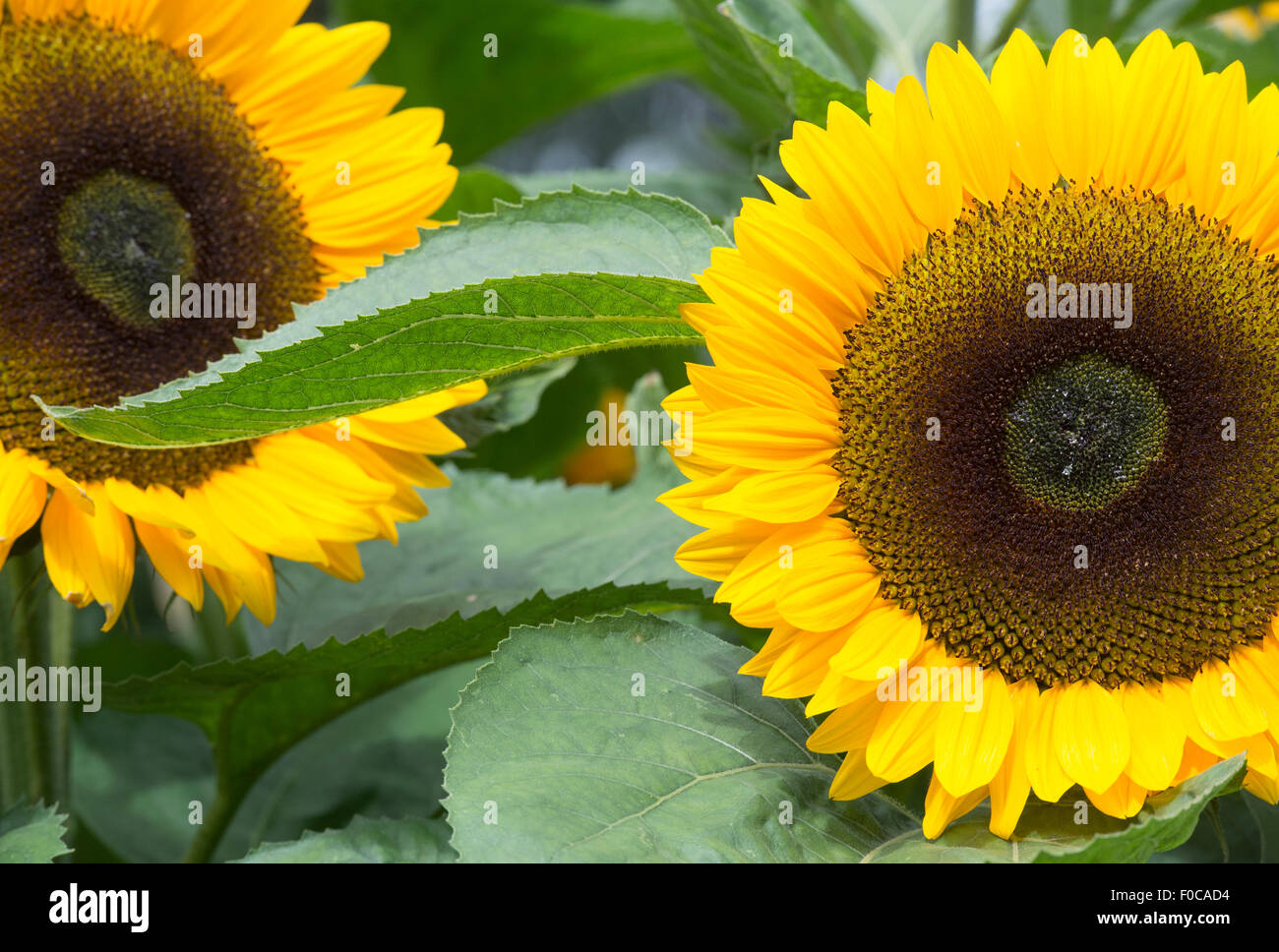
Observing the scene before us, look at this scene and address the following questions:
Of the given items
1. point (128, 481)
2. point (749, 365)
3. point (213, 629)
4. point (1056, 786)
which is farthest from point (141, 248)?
point (1056, 786)

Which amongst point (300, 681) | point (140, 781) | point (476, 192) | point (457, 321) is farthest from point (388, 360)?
point (140, 781)

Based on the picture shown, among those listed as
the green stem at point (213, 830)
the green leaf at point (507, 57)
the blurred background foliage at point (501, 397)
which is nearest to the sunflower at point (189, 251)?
the blurred background foliage at point (501, 397)

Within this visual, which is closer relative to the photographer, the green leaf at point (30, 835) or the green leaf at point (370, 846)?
the green leaf at point (30, 835)

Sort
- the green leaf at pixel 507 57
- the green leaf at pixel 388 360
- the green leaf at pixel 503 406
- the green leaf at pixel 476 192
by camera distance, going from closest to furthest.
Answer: the green leaf at pixel 388 360 → the green leaf at pixel 503 406 → the green leaf at pixel 476 192 → the green leaf at pixel 507 57

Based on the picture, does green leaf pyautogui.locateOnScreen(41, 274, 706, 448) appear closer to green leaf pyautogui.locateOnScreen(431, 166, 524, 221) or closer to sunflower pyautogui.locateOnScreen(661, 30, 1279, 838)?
sunflower pyautogui.locateOnScreen(661, 30, 1279, 838)

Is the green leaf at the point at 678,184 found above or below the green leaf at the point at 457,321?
above

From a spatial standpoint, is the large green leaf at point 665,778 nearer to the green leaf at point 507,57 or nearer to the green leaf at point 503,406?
the green leaf at point 503,406

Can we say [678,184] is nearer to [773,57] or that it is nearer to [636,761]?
[773,57]
